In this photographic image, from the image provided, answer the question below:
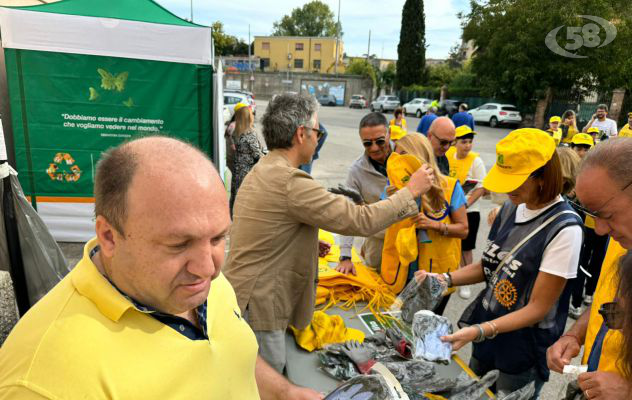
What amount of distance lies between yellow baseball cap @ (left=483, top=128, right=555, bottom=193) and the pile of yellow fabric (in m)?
1.08

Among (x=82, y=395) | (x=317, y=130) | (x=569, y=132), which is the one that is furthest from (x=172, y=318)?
(x=569, y=132)

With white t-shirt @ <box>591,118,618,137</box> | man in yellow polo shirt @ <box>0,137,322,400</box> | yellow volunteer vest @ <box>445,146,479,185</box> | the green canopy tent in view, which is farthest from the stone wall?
man in yellow polo shirt @ <box>0,137,322,400</box>

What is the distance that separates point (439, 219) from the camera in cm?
258

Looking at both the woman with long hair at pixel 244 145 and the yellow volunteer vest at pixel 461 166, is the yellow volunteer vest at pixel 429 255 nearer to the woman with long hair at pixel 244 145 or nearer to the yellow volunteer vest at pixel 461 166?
the yellow volunteer vest at pixel 461 166

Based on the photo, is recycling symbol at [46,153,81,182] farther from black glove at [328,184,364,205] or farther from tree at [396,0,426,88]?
tree at [396,0,426,88]

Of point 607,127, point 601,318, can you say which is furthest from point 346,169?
point 601,318

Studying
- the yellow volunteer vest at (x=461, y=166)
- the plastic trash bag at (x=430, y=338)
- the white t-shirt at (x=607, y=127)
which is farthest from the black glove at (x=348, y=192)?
the white t-shirt at (x=607, y=127)

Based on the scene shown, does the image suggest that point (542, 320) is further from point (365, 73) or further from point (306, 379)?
point (365, 73)

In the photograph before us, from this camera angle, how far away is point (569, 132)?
938 cm

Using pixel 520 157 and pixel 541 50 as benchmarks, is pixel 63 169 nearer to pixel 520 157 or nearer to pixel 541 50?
pixel 520 157

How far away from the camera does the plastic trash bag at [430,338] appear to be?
1772 millimetres

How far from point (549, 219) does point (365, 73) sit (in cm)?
5104

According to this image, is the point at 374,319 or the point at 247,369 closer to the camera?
the point at 247,369

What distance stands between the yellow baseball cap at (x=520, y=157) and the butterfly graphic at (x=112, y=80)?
4680mm
